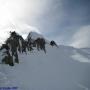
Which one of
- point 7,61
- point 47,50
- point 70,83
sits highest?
point 47,50

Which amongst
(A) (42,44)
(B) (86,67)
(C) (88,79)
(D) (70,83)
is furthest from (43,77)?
(A) (42,44)

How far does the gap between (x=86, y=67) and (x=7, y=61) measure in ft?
35.9

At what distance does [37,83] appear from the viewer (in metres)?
16.1

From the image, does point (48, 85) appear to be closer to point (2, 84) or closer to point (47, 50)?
point (2, 84)

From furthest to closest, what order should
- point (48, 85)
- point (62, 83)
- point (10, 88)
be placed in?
point (62, 83)
point (48, 85)
point (10, 88)

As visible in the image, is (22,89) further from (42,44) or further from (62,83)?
(42,44)

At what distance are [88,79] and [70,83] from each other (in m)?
3.31

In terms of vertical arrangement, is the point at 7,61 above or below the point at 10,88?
A: above

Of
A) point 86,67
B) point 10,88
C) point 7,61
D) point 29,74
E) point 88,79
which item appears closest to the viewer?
point 10,88

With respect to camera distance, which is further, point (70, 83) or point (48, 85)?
point (70, 83)

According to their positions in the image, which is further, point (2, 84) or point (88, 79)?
point (88, 79)

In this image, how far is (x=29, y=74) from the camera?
1853cm

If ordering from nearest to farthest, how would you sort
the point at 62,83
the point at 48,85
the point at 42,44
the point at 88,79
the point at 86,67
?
the point at 48,85 < the point at 62,83 < the point at 88,79 < the point at 86,67 < the point at 42,44

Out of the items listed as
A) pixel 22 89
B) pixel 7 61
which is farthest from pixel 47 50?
pixel 22 89
